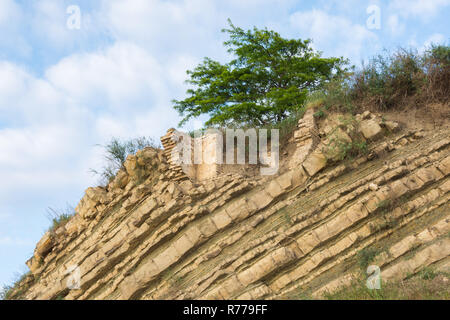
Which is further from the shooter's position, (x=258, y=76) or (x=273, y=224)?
(x=258, y=76)

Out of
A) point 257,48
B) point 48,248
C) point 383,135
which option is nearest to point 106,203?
point 48,248

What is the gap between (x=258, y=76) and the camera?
1598cm

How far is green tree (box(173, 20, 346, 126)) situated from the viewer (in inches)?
595

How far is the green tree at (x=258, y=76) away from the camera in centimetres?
1512

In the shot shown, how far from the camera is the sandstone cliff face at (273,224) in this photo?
7.91m

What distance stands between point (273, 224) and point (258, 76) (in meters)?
8.69

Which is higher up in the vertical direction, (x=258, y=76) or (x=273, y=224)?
(x=258, y=76)

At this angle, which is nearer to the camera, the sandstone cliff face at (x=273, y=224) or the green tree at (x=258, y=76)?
the sandstone cliff face at (x=273, y=224)

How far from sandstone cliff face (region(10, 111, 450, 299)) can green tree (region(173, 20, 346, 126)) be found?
4099mm

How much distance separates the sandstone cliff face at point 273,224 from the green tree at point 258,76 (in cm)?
410

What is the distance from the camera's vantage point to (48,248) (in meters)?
12.3

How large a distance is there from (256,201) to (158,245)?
2770 mm

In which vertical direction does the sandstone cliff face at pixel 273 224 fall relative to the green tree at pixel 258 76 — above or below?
below
